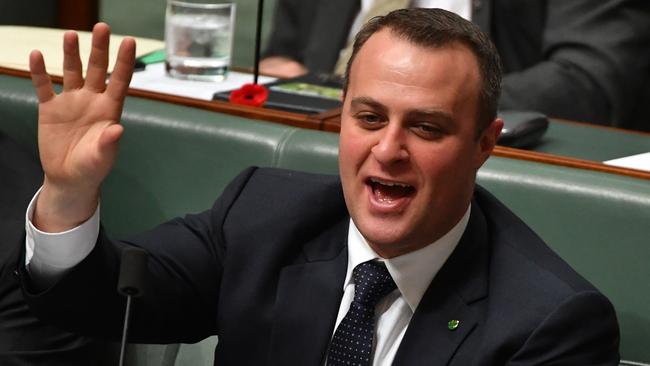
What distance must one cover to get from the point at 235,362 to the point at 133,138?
0.55 m

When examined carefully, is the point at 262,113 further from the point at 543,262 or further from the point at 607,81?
the point at 607,81

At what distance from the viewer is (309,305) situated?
1421mm

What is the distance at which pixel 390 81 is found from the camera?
130 centimetres

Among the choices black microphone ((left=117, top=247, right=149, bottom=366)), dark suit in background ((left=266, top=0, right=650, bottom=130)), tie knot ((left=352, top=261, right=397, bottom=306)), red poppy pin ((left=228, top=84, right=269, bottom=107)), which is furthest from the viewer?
dark suit in background ((left=266, top=0, right=650, bottom=130))

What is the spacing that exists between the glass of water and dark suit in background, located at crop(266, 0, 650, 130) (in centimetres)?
68

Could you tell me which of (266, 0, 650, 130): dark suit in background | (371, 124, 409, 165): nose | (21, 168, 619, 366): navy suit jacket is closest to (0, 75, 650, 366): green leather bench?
(21, 168, 619, 366): navy suit jacket

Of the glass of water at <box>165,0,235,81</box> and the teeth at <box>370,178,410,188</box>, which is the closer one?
the teeth at <box>370,178,410,188</box>

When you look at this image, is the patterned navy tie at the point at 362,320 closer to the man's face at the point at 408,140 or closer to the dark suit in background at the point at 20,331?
the man's face at the point at 408,140

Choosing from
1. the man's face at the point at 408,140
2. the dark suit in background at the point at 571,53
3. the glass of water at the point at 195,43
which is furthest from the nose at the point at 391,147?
the dark suit in background at the point at 571,53

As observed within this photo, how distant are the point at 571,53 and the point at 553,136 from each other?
2.65 feet

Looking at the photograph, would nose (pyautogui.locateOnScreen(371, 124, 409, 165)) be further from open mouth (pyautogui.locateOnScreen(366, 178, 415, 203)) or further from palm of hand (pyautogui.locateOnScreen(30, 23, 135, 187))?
palm of hand (pyautogui.locateOnScreen(30, 23, 135, 187))

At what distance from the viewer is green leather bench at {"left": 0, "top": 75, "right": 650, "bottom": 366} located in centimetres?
156

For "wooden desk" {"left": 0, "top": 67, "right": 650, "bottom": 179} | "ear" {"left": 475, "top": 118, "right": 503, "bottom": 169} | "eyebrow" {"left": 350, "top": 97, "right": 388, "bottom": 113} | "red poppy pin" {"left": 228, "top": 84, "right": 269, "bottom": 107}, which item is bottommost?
"red poppy pin" {"left": 228, "top": 84, "right": 269, "bottom": 107}

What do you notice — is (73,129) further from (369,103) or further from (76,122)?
(369,103)
